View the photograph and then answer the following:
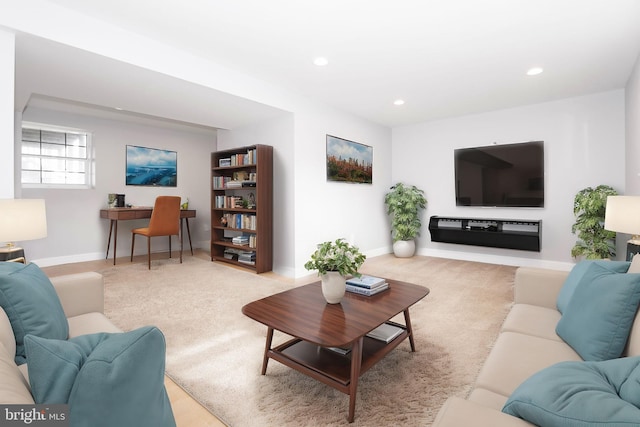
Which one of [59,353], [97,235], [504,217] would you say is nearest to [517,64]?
[504,217]

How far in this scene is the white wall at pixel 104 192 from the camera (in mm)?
4727

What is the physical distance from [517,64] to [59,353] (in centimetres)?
412

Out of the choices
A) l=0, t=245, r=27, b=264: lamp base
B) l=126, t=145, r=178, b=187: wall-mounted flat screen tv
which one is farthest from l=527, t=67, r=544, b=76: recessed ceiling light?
l=126, t=145, r=178, b=187: wall-mounted flat screen tv

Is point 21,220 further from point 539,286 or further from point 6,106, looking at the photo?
point 539,286

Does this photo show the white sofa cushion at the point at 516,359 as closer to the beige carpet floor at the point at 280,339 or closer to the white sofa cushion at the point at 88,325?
the beige carpet floor at the point at 280,339

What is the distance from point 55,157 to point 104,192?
81cm

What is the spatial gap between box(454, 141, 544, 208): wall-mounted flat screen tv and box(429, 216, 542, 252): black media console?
0.30 metres

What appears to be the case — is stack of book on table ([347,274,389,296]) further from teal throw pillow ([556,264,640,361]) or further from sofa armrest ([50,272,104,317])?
sofa armrest ([50,272,104,317])

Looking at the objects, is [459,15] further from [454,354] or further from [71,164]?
[71,164]

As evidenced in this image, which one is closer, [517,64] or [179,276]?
[517,64]

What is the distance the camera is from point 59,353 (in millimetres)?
704

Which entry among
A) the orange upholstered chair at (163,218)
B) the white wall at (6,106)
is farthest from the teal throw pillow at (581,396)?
the orange upholstered chair at (163,218)

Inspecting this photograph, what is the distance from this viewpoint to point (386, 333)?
1.98 meters

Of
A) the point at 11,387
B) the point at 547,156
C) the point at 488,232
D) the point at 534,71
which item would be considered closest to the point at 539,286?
the point at 11,387
